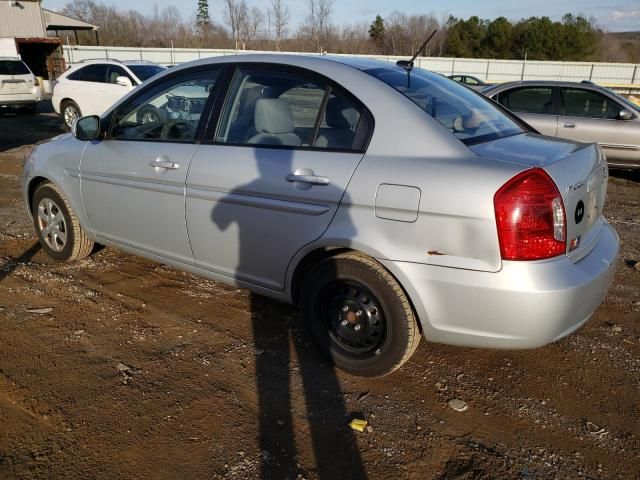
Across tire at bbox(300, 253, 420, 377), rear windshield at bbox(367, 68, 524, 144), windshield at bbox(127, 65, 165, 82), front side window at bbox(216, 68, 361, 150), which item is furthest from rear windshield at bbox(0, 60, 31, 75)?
tire at bbox(300, 253, 420, 377)

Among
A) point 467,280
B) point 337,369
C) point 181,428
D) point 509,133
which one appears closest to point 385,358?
point 337,369

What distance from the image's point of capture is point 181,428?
263cm

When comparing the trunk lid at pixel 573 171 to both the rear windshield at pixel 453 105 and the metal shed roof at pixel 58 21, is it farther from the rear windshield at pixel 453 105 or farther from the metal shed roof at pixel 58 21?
the metal shed roof at pixel 58 21

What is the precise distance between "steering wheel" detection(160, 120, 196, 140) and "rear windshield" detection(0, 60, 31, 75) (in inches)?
598

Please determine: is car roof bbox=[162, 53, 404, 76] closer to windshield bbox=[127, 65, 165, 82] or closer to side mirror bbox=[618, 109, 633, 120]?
side mirror bbox=[618, 109, 633, 120]

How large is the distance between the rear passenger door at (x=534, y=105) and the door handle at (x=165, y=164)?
668cm

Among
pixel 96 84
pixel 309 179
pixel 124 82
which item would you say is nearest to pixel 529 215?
pixel 309 179

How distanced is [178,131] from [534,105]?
22.7 feet

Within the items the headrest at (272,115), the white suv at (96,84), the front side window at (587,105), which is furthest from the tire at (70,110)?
the headrest at (272,115)

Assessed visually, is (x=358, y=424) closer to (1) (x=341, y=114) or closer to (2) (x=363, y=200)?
Result: (2) (x=363, y=200)

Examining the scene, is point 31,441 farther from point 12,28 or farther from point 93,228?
A: point 12,28

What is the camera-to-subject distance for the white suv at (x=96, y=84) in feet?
39.0

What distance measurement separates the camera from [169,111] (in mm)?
3797

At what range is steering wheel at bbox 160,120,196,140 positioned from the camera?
353cm
